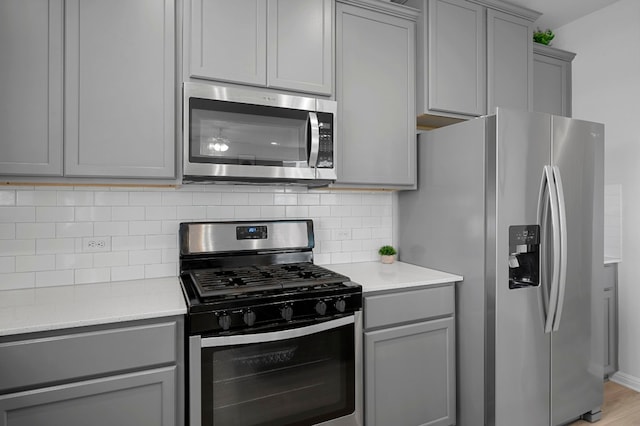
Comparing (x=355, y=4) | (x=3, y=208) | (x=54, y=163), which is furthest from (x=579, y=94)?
(x=3, y=208)

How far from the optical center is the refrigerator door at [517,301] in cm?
195

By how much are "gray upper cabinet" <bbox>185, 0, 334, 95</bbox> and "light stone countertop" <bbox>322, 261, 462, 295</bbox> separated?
1089mm

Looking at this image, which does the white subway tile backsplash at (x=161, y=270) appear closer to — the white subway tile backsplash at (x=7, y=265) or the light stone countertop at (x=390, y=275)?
the white subway tile backsplash at (x=7, y=265)

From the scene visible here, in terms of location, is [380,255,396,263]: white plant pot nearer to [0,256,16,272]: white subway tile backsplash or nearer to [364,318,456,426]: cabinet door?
[364,318,456,426]: cabinet door

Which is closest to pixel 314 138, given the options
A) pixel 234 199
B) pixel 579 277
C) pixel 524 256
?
pixel 234 199

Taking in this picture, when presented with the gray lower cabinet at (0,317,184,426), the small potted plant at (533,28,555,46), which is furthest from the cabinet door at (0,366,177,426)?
the small potted plant at (533,28,555,46)

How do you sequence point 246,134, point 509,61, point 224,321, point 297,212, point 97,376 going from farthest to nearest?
point 509,61, point 297,212, point 246,134, point 224,321, point 97,376

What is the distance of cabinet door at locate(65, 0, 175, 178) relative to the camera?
5.39 ft

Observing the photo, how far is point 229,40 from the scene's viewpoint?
1.89 m

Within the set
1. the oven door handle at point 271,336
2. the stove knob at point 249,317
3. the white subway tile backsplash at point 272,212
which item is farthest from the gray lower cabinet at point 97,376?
the white subway tile backsplash at point 272,212

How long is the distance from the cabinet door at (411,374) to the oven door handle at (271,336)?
0.87 feet

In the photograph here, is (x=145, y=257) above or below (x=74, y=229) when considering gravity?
below

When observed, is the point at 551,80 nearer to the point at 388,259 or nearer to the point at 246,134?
the point at 388,259

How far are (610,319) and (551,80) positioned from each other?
197 cm
